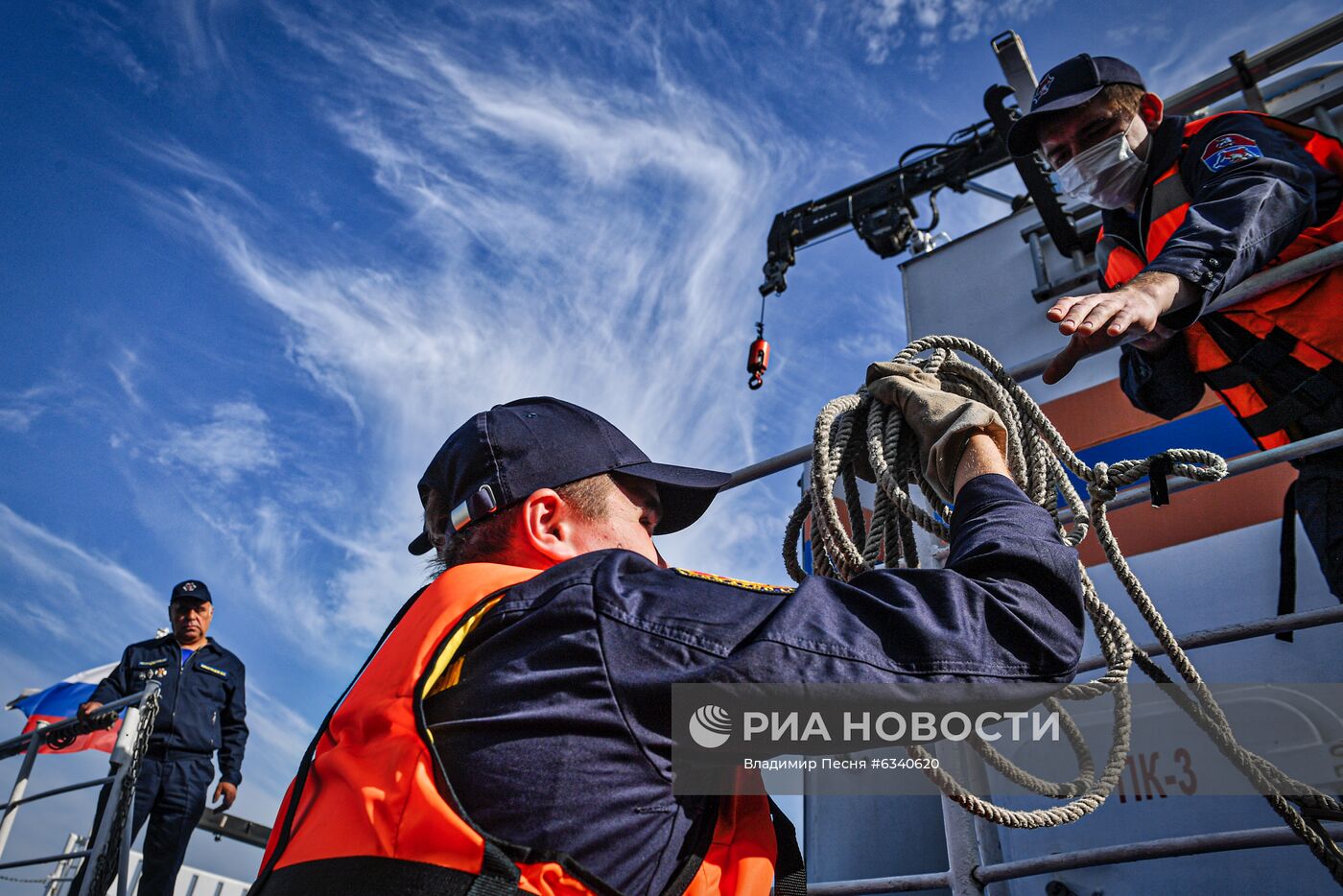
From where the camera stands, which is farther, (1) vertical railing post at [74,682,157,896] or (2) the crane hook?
(2) the crane hook

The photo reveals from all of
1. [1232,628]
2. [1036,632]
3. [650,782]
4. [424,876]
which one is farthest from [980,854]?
[424,876]

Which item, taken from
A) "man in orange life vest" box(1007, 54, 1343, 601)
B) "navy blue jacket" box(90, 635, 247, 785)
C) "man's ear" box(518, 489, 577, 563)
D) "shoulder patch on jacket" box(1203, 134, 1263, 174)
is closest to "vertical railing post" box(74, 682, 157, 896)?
"navy blue jacket" box(90, 635, 247, 785)

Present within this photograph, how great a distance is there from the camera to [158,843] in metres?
4.34

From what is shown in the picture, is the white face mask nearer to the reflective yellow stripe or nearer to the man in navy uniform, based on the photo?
the reflective yellow stripe

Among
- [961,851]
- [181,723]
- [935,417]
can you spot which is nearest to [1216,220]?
[935,417]

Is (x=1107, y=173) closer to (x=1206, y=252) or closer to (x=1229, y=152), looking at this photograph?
(x=1229, y=152)

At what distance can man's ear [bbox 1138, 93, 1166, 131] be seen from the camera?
2.35 m

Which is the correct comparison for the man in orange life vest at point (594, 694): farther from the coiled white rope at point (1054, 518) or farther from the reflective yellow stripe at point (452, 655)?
the coiled white rope at point (1054, 518)

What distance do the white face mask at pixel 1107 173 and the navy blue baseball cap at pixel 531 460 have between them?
57.1 inches

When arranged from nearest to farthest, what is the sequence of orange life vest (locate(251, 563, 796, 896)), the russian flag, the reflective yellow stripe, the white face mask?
orange life vest (locate(251, 563, 796, 896)), the reflective yellow stripe, the white face mask, the russian flag

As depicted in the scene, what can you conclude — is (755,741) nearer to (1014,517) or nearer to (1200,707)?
(1014,517)

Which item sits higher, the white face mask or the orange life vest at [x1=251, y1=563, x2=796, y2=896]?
the white face mask

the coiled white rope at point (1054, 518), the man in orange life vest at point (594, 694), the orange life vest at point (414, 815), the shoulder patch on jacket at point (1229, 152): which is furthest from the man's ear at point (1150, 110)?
the orange life vest at point (414, 815)

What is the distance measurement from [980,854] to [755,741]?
111cm
